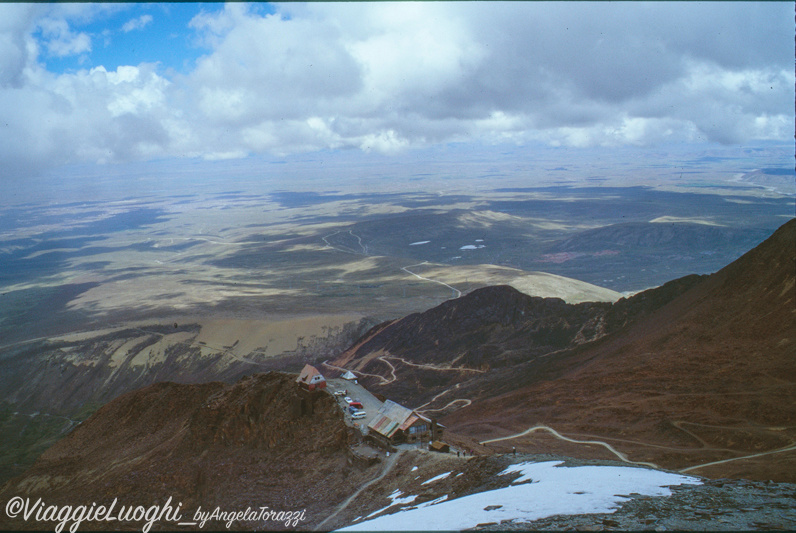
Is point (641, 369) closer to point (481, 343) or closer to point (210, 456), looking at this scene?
point (481, 343)

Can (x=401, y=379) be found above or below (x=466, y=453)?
below

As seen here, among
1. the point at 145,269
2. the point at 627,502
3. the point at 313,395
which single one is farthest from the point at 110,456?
the point at 145,269

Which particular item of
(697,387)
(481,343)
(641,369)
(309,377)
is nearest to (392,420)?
(309,377)

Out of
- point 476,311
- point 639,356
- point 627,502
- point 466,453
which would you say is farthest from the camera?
point 476,311

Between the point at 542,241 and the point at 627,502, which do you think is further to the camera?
the point at 542,241

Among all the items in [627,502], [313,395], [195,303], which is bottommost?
[195,303]

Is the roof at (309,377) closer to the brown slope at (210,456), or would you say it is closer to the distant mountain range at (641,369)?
the brown slope at (210,456)

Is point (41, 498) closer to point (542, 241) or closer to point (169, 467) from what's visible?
point (169, 467)

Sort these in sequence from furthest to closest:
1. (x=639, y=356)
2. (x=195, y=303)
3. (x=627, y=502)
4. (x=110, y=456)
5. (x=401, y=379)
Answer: (x=195, y=303) < (x=401, y=379) < (x=639, y=356) < (x=110, y=456) < (x=627, y=502)
